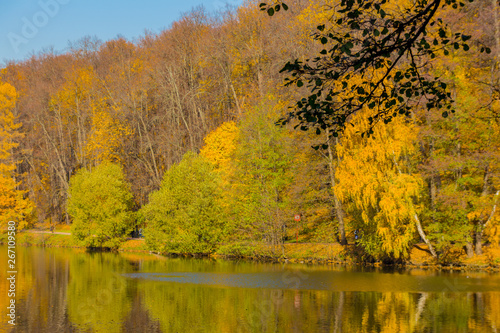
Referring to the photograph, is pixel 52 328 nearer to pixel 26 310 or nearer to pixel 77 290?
pixel 26 310

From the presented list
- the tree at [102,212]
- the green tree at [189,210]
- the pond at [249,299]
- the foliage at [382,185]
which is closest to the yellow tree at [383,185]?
the foliage at [382,185]

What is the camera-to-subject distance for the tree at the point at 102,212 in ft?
173

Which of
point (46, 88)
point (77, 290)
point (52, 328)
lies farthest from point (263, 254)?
point (46, 88)

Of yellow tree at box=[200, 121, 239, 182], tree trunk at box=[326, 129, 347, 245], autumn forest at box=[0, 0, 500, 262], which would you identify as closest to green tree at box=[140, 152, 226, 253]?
autumn forest at box=[0, 0, 500, 262]

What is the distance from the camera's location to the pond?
62.0 feet

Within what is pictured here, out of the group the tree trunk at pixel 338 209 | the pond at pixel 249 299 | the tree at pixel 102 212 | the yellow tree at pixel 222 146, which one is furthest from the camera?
the tree at pixel 102 212

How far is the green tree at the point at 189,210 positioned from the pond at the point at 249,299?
7.03 meters

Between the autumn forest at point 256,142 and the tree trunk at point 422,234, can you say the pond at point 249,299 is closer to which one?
the tree trunk at point 422,234

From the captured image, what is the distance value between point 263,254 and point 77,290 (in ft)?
53.8

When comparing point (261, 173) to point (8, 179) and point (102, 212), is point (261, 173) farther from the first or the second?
point (8, 179)

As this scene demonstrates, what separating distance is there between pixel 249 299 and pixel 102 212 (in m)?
31.5

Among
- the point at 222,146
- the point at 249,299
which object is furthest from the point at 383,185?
the point at 222,146

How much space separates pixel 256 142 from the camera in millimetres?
42969

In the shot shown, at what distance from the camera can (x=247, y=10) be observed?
5544 cm
